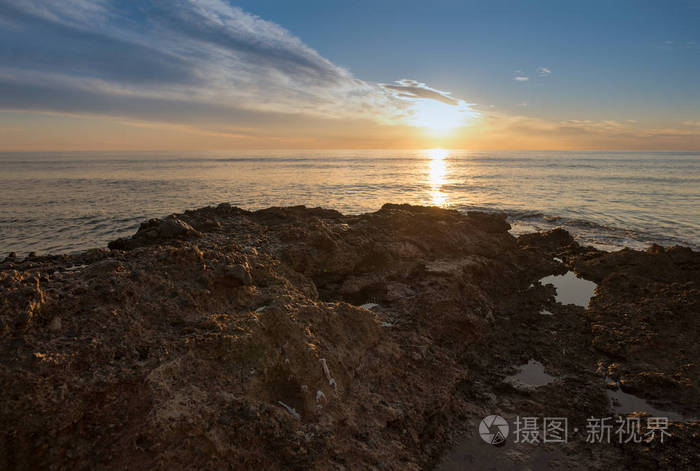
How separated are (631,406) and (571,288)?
197 inches

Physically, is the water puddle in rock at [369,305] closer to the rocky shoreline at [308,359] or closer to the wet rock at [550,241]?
the rocky shoreline at [308,359]

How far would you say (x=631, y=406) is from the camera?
499 centimetres

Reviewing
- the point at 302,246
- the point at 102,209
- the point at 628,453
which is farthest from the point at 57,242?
the point at 628,453

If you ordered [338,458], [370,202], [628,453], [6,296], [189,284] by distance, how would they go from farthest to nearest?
1. [370,202]
2. [189,284]
3. [628,453]
4. [6,296]
5. [338,458]

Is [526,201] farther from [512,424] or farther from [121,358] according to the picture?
[121,358]

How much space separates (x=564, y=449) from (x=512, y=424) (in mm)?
616

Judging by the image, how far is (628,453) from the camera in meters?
4.16

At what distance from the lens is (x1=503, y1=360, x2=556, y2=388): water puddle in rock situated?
5.39 metres

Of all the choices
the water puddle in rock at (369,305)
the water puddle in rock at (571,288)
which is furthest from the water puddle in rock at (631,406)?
the water puddle in rock at (369,305)
